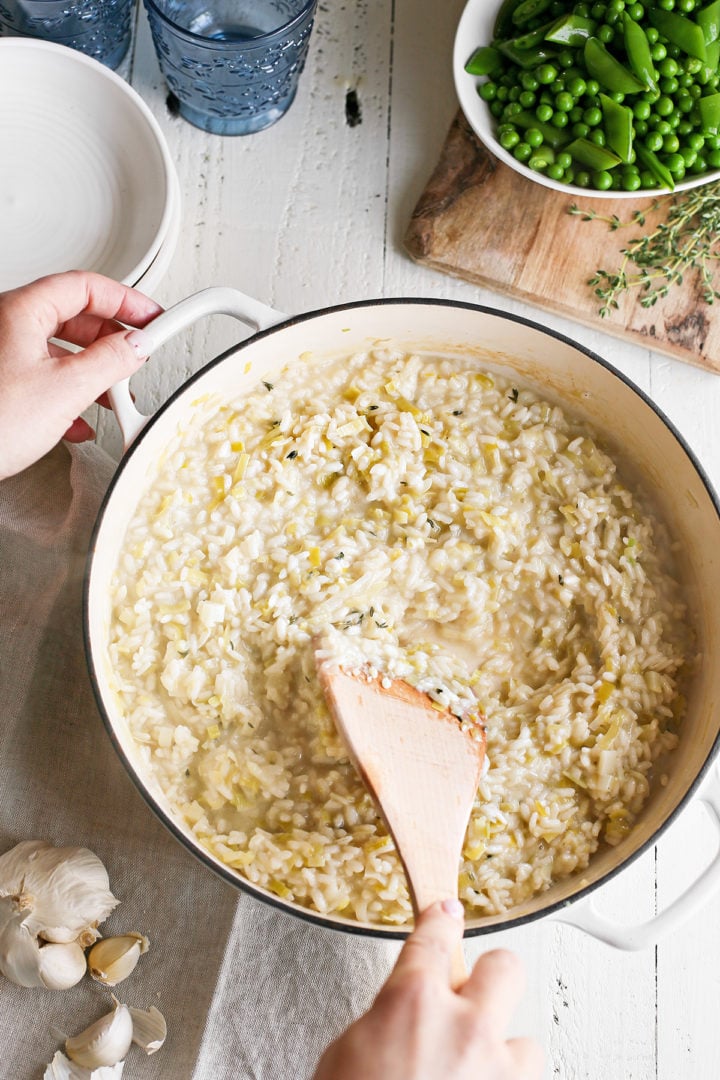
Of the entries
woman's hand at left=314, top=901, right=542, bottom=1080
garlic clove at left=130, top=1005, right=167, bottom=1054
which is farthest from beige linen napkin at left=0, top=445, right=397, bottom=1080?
woman's hand at left=314, top=901, right=542, bottom=1080

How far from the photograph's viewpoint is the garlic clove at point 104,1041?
2.11m

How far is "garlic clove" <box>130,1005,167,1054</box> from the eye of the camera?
2.16 metres

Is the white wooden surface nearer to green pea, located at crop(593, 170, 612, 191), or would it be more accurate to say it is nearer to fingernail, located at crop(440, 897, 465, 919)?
green pea, located at crop(593, 170, 612, 191)

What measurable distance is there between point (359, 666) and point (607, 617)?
57 centimetres

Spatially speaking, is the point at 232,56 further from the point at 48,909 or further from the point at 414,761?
the point at 48,909

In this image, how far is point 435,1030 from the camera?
1391mm

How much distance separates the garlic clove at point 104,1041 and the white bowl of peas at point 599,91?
7.31 feet

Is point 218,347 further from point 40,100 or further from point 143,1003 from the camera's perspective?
point 143,1003

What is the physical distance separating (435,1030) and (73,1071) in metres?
1.11

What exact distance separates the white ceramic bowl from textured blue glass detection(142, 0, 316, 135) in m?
0.16

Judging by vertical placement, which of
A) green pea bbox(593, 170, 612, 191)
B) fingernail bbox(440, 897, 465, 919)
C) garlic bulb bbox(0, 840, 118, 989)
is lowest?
garlic bulb bbox(0, 840, 118, 989)

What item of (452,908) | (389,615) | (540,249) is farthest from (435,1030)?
(540,249)

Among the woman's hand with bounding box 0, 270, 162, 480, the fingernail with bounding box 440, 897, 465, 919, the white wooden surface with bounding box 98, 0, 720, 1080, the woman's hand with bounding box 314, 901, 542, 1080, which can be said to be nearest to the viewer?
the woman's hand with bounding box 314, 901, 542, 1080

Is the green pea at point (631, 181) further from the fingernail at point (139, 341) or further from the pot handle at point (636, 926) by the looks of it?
the pot handle at point (636, 926)
